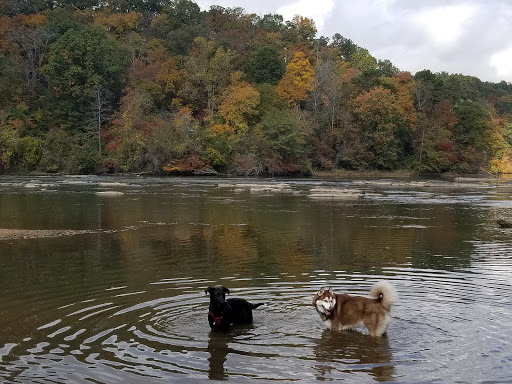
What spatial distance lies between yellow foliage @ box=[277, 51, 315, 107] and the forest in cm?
19

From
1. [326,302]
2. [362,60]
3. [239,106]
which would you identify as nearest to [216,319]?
[326,302]

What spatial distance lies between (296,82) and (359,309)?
8703cm

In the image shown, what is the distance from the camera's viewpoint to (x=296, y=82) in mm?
93875

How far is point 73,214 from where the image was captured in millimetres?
29141

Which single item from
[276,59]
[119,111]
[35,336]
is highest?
[276,59]

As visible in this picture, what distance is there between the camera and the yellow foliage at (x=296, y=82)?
3671 inches

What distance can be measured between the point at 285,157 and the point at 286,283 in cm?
6893

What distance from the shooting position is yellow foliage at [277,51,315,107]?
306 ft

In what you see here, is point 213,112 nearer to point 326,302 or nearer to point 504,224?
point 504,224

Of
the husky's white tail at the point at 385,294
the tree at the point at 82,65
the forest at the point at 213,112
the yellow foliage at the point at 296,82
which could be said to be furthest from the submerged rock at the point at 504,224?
the tree at the point at 82,65

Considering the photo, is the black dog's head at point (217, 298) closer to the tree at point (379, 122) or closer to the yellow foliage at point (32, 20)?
the tree at point (379, 122)

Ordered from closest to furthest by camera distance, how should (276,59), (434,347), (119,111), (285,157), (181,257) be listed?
(434,347) < (181,257) < (285,157) < (119,111) < (276,59)

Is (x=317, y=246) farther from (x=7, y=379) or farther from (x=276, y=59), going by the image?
(x=276, y=59)

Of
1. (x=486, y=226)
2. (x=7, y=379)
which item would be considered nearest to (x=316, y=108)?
(x=486, y=226)
